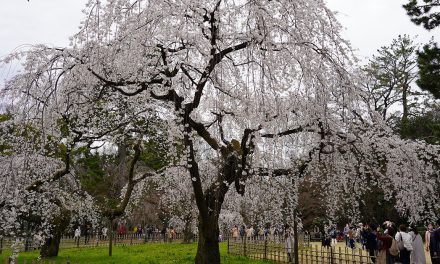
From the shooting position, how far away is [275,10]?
603 centimetres

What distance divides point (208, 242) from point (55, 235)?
345 inches

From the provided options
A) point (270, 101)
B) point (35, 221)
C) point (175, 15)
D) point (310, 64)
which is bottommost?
point (35, 221)

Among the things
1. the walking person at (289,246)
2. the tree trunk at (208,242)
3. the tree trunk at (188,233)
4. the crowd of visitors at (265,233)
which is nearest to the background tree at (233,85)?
the tree trunk at (208,242)

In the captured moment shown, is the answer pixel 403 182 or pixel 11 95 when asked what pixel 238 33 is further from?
pixel 403 182

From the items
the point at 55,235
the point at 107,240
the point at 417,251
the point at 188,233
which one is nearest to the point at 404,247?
the point at 417,251

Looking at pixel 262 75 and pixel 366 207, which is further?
pixel 366 207

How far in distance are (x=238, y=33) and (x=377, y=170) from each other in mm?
4754

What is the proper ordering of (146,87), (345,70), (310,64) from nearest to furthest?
(310,64) < (345,70) < (146,87)

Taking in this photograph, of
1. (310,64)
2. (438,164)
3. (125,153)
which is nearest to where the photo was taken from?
(310,64)

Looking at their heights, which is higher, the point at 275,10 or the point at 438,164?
the point at 275,10

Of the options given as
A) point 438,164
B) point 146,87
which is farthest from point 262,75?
point 438,164

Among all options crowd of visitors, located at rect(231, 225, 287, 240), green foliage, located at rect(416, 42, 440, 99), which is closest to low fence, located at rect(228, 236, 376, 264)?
crowd of visitors, located at rect(231, 225, 287, 240)

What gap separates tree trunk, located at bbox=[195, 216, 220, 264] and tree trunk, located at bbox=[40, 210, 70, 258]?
6.66 m

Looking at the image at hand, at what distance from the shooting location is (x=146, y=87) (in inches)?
310
